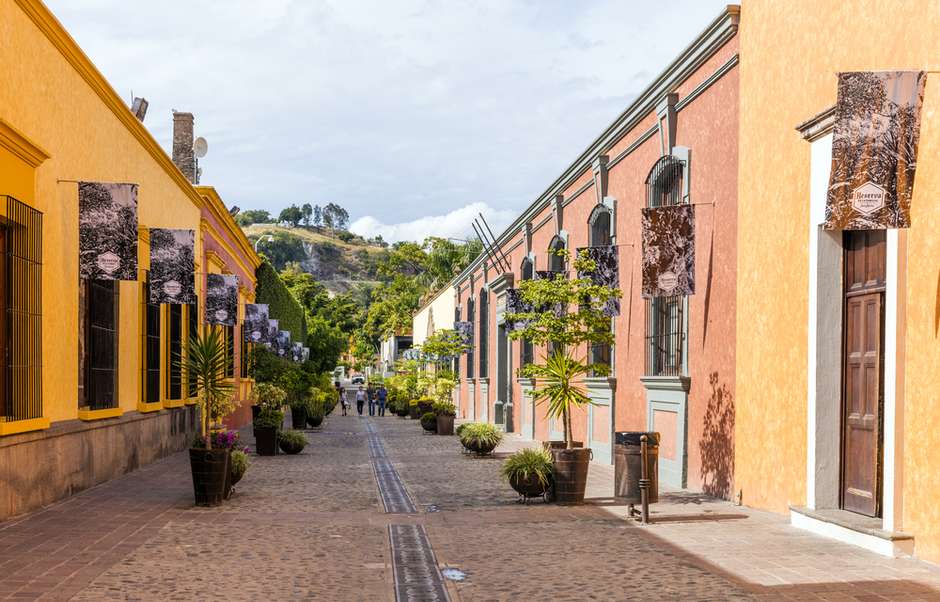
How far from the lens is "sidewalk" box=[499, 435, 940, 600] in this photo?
7453 millimetres

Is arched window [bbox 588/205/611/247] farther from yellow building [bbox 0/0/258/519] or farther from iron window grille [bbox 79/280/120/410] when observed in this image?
iron window grille [bbox 79/280/120/410]

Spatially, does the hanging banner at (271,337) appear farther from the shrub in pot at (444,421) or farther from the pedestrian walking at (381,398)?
the pedestrian walking at (381,398)

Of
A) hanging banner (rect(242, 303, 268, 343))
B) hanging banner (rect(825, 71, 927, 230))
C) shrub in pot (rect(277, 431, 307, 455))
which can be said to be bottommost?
shrub in pot (rect(277, 431, 307, 455))

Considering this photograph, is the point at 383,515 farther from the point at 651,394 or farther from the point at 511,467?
the point at 651,394

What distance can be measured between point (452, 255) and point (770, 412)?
5704cm

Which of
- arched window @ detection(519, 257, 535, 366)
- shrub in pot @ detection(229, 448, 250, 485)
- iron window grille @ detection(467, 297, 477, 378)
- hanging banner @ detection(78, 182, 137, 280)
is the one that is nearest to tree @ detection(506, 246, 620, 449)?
shrub in pot @ detection(229, 448, 250, 485)

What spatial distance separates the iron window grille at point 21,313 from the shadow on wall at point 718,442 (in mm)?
8189

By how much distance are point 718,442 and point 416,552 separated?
547 cm

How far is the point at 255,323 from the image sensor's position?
A: 32.7 metres

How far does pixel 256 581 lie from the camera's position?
796cm

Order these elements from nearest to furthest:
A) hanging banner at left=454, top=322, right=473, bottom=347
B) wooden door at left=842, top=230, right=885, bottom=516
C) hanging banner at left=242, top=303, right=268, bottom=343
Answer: wooden door at left=842, top=230, right=885, bottom=516 → hanging banner at left=242, top=303, right=268, bottom=343 → hanging banner at left=454, top=322, right=473, bottom=347

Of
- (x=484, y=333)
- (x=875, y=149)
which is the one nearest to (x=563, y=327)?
(x=875, y=149)

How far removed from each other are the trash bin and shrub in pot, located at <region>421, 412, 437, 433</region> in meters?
18.5

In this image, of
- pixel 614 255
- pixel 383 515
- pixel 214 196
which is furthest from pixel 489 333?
pixel 383 515
